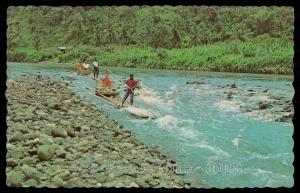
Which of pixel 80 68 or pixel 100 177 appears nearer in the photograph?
pixel 100 177

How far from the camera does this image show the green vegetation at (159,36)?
7.56 metres

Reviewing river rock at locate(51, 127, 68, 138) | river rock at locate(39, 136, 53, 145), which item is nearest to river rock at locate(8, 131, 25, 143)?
river rock at locate(39, 136, 53, 145)

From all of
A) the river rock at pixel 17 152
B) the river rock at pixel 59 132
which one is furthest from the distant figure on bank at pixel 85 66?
the river rock at pixel 17 152

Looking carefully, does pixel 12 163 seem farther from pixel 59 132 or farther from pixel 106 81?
pixel 106 81

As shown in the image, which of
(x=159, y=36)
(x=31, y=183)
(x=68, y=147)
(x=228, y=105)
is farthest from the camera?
(x=159, y=36)

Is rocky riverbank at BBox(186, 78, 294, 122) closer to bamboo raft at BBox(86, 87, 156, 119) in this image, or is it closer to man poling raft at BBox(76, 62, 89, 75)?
bamboo raft at BBox(86, 87, 156, 119)

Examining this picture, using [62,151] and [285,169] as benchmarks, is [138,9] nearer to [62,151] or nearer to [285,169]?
[62,151]

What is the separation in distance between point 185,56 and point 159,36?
458mm

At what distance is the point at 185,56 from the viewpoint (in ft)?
25.8

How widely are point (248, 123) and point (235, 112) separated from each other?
22 centimetres

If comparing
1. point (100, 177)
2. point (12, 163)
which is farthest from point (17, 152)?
point (100, 177)

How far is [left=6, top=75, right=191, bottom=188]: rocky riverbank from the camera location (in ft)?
23.2

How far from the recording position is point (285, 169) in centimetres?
719
